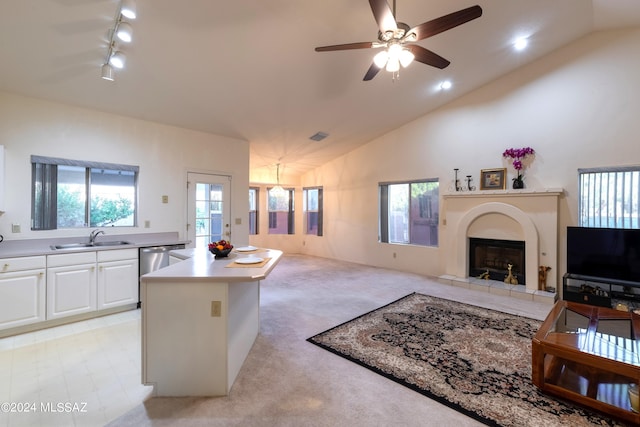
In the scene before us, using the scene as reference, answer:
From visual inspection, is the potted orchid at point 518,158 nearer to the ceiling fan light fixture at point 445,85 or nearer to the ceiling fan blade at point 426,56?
the ceiling fan light fixture at point 445,85

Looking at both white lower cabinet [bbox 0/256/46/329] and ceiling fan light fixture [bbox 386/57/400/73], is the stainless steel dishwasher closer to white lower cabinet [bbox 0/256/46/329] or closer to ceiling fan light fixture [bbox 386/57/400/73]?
white lower cabinet [bbox 0/256/46/329]

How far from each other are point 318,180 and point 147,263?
5.12 m

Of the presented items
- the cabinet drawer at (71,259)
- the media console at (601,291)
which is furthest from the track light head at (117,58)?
the media console at (601,291)

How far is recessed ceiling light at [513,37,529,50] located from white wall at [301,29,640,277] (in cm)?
67

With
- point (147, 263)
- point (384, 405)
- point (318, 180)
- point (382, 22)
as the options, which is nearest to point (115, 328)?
point (147, 263)

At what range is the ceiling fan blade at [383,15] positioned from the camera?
198cm

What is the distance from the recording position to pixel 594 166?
13.6 feet

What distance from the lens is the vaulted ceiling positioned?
8.70 ft

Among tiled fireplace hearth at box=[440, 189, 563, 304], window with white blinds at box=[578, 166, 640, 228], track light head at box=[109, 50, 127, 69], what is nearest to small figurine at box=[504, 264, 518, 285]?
tiled fireplace hearth at box=[440, 189, 563, 304]

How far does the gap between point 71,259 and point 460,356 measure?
419 cm

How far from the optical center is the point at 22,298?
3025mm

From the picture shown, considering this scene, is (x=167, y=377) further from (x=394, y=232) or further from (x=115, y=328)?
(x=394, y=232)

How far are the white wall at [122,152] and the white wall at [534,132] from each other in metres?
3.17

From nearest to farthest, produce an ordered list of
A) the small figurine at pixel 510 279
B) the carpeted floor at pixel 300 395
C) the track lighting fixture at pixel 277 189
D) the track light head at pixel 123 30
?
Answer: the carpeted floor at pixel 300 395, the track light head at pixel 123 30, the small figurine at pixel 510 279, the track lighting fixture at pixel 277 189
